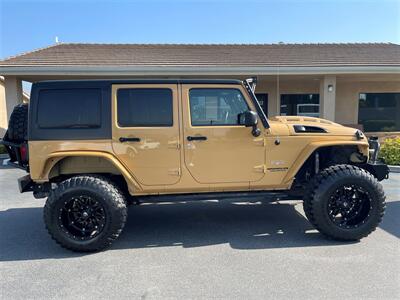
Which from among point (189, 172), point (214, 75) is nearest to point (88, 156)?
point (189, 172)

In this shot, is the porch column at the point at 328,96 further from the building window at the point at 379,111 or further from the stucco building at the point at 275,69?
the building window at the point at 379,111

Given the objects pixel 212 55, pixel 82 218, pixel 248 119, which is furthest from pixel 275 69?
pixel 82 218

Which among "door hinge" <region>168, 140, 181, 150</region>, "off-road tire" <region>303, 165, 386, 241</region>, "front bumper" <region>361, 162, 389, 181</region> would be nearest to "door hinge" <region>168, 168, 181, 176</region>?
"door hinge" <region>168, 140, 181, 150</region>

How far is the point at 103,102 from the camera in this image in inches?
155

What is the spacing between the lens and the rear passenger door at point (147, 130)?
12.9 feet

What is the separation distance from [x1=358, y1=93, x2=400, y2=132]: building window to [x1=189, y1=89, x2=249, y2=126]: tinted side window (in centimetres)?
1237

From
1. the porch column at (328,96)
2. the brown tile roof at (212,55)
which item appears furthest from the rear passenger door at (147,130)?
the porch column at (328,96)

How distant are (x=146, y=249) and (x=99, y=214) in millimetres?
714

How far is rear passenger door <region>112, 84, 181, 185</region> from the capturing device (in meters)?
3.94

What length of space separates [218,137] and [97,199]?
1.65 metres

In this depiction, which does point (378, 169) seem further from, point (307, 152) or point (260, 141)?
point (260, 141)

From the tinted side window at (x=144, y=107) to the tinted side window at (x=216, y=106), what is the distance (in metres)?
0.32

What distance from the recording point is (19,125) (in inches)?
164

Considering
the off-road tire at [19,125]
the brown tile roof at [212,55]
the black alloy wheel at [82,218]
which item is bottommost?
the black alloy wheel at [82,218]
